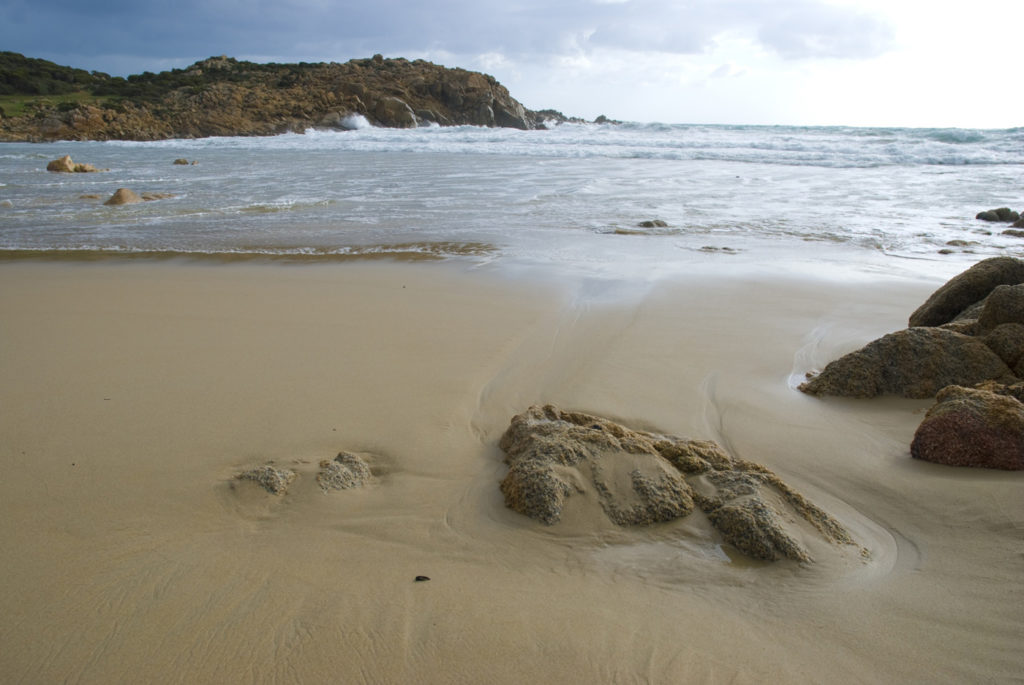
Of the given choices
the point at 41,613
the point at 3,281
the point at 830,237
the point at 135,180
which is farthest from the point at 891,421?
the point at 135,180

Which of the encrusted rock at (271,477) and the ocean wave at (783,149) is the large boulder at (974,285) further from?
the ocean wave at (783,149)

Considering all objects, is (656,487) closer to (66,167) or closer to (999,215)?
(999,215)

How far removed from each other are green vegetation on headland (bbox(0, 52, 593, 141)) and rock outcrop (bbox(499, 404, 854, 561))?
41.5 meters

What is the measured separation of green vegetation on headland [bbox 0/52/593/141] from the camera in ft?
117

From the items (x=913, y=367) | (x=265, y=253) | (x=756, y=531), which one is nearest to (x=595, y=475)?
(x=756, y=531)

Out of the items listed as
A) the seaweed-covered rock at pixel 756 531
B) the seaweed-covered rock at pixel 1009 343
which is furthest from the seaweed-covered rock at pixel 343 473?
the seaweed-covered rock at pixel 1009 343

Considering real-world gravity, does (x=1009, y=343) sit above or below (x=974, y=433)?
above

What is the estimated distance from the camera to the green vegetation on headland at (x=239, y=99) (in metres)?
35.6

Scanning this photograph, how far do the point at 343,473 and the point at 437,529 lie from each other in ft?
1.58

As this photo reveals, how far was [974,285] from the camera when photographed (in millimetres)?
3725

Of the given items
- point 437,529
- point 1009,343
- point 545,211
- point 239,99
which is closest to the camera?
point 437,529

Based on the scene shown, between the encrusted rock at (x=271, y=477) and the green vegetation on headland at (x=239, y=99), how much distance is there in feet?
134

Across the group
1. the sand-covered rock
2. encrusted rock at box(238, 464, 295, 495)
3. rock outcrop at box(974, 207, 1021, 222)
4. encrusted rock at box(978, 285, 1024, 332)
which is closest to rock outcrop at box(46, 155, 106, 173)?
the sand-covered rock

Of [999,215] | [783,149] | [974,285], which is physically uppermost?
[783,149]
